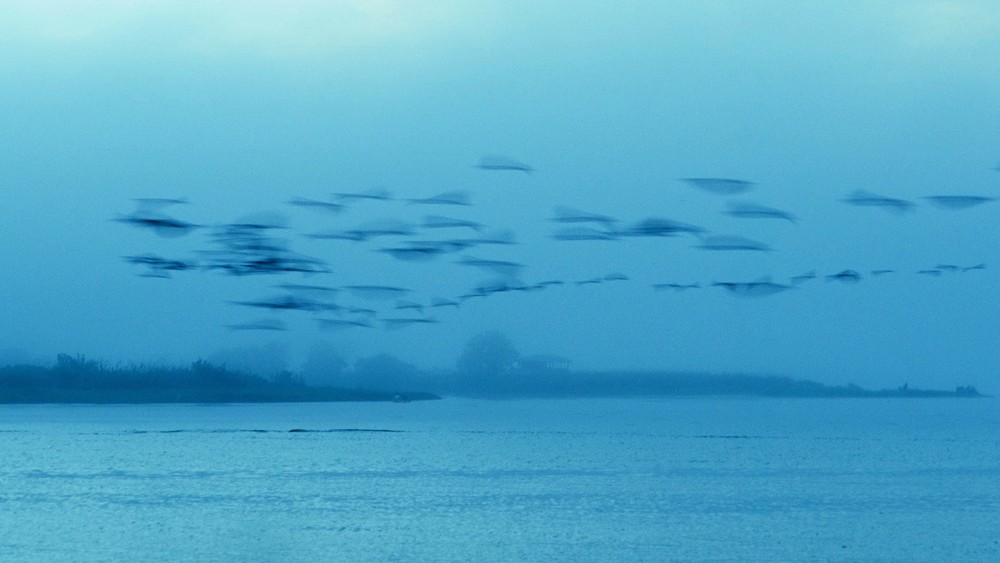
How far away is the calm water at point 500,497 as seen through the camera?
33781mm

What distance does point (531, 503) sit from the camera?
44.0 meters

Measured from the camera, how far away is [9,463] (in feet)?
214

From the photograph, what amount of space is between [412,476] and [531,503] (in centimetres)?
1407

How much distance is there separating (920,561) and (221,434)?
73.5 metres

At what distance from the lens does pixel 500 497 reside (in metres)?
46.4

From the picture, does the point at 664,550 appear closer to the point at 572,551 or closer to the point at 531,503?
the point at 572,551

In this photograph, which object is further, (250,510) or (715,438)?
(715,438)

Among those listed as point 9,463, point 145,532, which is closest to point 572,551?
point 145,532

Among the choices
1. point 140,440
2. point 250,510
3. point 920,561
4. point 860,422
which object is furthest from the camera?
point 860,422

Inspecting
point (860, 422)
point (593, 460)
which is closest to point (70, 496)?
point (593, 460)

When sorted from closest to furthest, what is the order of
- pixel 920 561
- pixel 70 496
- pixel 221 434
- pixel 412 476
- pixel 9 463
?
pixel 920 561
pixel 70 496
pixel 412 476
pixel 9 463
pixel 221 434

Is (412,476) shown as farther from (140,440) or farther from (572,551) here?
(140,440)

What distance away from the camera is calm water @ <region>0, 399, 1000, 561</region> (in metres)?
33.8

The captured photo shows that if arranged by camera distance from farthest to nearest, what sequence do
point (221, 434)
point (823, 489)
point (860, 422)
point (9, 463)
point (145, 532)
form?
point (860, 422)
point (221, 434)
point (9, 463)
point (823, 489)
point (145, 532)
